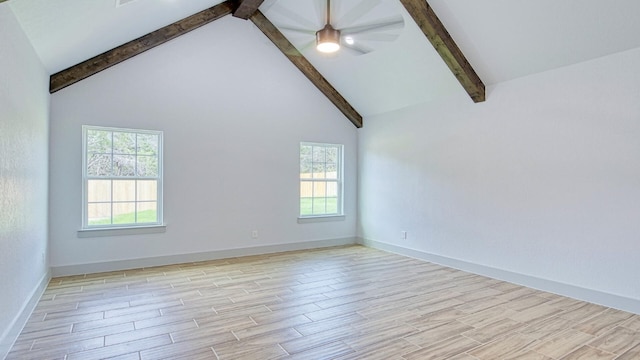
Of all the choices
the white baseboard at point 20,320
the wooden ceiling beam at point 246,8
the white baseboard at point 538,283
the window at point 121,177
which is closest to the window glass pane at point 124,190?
the window at point 121,177

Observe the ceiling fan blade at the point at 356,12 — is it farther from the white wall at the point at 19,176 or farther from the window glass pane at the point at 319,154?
the window glass pane at the point at 319,154

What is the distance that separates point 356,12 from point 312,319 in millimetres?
2723

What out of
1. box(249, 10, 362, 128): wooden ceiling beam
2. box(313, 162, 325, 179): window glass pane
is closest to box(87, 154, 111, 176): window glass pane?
box(249, 10, 362, 128): wooden ceiling beam

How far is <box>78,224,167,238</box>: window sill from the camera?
15.8 ft

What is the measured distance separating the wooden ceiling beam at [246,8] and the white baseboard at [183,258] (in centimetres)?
366

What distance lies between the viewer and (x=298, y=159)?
6.49 m

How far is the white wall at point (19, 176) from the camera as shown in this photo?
260 cm

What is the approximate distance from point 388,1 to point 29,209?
4.35m

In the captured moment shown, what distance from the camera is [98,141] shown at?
16.2 ft

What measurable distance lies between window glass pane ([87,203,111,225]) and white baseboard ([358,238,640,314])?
445 cm

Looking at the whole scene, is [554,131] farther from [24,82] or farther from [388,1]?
[24,82]

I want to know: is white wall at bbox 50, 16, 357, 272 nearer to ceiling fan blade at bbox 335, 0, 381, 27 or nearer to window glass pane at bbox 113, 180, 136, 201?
window glass pane at bbox 113, 180, 136, 201

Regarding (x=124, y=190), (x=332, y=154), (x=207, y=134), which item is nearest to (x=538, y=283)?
(x=332, y=154)

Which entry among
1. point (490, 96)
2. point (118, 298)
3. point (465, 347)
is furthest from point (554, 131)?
point (118, 298)
